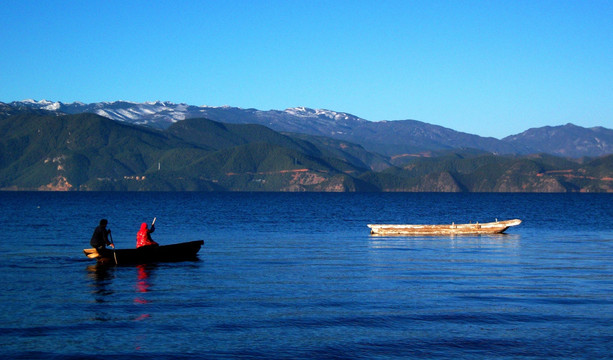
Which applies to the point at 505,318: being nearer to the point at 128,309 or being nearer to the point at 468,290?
the point at 468,290

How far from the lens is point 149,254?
47.0 metres

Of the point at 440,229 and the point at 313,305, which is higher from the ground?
the point at 440,229

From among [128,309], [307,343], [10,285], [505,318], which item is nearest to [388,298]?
[505,318]

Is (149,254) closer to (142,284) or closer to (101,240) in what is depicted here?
(101,240)

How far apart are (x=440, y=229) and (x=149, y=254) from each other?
3599 centimetres

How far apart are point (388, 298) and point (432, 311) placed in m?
3.49

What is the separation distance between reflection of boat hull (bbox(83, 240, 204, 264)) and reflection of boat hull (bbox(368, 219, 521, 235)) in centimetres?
2861

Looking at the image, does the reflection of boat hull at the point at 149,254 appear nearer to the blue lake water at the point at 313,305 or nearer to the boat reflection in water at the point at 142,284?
the boat reflection in water at the point at 142,284

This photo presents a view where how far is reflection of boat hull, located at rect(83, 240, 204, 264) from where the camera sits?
149ft

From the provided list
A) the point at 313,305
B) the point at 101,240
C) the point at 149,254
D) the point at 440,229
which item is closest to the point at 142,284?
the point at 101,240

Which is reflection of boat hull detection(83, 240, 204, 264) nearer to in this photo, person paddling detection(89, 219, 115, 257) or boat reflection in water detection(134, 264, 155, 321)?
person paddling detection(89, 219, 115, 257)

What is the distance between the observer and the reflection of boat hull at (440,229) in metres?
73.6

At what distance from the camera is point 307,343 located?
957 inches

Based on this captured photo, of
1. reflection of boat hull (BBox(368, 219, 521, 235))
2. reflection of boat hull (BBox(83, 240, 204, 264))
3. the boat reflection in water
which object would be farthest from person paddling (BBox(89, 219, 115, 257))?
reflection of boat hull (BBox(368, 219, 521, 235))
